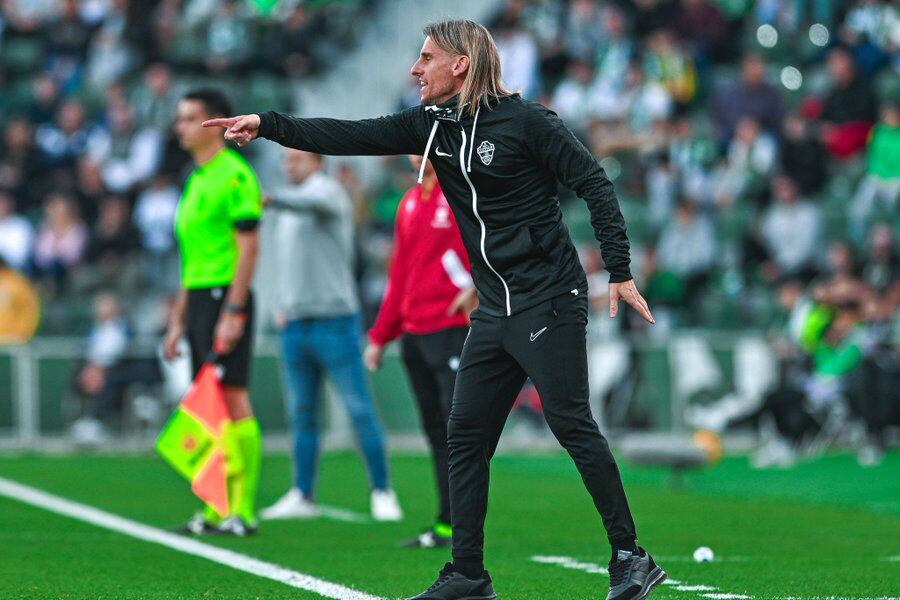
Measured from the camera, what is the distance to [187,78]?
2038cm

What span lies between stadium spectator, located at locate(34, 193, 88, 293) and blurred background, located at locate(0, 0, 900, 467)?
2 cm

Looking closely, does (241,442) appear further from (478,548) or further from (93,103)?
(93,103)

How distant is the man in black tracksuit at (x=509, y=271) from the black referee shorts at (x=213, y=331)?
269 cm

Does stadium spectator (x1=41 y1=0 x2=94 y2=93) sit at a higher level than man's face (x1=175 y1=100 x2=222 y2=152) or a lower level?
higher

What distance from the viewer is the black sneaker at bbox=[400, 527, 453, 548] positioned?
791cm

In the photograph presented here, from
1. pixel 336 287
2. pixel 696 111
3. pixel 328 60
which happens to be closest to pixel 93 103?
pixel 328 60

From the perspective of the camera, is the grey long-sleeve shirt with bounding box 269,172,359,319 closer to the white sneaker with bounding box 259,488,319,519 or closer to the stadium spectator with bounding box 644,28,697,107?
the white sneaker with bounding box 259,488,319,519

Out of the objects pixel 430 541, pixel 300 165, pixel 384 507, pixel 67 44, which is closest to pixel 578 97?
pixel 67 44

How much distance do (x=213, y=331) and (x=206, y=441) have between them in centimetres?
57

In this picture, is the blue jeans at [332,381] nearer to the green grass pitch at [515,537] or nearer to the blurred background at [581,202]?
the green grass pitch at [515,537]

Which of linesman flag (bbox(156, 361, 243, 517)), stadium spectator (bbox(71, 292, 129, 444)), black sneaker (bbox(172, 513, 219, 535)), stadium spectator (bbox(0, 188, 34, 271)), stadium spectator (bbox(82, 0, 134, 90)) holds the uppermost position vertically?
stadium spectator (bbox(82, 0, 134, 90))

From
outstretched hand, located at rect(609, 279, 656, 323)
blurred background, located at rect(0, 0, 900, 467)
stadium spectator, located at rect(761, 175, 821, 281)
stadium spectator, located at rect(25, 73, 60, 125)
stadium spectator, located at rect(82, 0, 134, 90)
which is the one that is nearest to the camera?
outstretched hand, located at rect(609, 279, 656, 323)

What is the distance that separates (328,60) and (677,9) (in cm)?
451

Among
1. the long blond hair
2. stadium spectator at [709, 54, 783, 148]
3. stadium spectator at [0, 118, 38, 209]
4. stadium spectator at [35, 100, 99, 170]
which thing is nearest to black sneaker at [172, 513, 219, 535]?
the long blond hair
